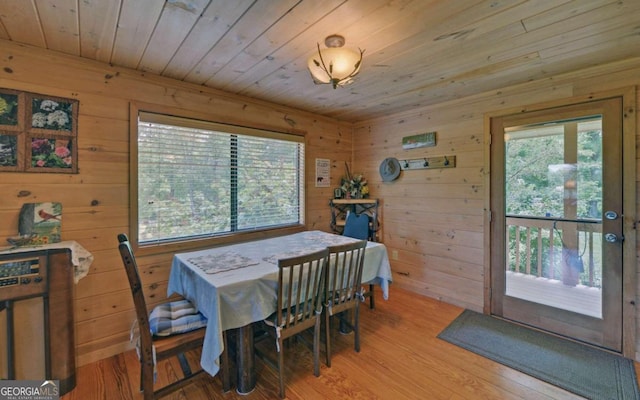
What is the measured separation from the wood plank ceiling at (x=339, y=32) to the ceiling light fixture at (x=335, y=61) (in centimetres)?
9

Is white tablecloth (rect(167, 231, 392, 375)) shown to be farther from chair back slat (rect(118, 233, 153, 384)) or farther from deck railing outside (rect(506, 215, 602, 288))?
deck railing outside (rect(506, 215, 602, 288))

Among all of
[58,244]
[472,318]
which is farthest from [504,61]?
[58,244]

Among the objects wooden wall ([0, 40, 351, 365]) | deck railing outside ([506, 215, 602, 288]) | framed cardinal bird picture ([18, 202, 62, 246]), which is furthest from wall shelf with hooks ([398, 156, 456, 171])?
framed cardinal bird picture ([18, 202, 62, 246])

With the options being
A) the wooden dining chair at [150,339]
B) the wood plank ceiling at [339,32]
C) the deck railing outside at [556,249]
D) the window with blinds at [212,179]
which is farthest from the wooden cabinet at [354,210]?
the wooden dining chair at [150,339]

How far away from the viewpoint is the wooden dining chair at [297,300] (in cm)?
176

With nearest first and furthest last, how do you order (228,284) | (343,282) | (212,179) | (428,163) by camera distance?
(228,284) < (343,282) < (212,179) < (428,163)

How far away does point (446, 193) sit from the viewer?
10.6ft

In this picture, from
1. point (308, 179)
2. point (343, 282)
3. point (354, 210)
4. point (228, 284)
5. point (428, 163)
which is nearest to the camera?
point (228, 284)

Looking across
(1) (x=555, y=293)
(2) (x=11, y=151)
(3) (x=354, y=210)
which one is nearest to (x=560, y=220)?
(1) (x=555, y=293)

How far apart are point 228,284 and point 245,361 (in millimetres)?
600

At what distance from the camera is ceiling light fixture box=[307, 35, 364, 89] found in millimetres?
1760

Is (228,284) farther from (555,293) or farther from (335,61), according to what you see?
(555,293)

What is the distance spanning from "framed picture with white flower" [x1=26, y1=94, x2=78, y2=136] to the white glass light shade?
1.83m

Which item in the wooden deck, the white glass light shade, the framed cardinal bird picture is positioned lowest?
the wooden deck
